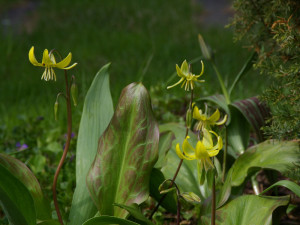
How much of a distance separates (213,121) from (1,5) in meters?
8.12

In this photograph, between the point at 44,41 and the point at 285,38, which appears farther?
the point at 44,41

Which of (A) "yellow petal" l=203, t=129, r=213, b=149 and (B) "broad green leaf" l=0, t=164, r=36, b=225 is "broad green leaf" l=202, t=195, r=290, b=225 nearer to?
(A) "yellow petal" l=203, t=129, r=213, b=149

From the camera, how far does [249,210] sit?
5.94 ft

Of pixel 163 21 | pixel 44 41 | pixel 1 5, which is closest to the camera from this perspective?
pixel 44 41

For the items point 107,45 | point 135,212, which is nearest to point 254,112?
point 135,212

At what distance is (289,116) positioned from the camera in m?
2.10

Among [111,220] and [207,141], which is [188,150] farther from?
[111,220]

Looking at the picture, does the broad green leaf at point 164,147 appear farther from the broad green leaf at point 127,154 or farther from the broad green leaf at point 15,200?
the broad green leaf at point 15,200

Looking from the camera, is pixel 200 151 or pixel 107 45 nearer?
pixel 200 151

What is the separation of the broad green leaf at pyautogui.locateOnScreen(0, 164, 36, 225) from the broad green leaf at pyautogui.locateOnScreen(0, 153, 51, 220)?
0.22 m

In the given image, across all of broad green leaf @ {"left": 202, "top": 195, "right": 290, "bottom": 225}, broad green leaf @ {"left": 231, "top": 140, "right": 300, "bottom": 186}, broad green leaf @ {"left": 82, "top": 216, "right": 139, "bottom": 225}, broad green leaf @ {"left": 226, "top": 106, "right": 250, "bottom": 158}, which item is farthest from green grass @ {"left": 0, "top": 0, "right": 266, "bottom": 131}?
broad green leaf @ {"left": 82, "top": 216, "right": 139, "bottom": 225}

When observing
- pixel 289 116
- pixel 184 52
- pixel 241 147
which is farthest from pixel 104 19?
pixel 289 116

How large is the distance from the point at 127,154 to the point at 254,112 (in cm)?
91

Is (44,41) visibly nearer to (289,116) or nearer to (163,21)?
(163,21)
